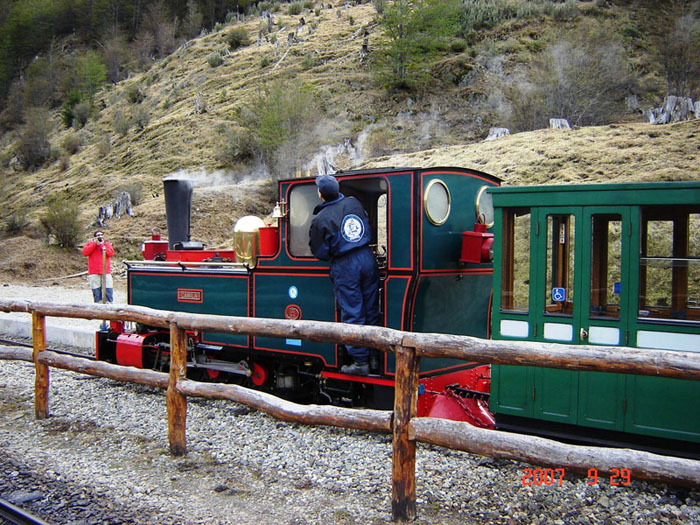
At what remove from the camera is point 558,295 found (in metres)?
4.66

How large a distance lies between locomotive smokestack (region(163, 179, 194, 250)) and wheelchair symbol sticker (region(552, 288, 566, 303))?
17.9 ft

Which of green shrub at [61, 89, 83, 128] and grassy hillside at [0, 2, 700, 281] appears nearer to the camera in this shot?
grassy hillside at [0, 2, 700, 281]

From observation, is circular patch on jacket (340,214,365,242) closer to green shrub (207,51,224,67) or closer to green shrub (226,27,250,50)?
green shrub (207,51,224,67)

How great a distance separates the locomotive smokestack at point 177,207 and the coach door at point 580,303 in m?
5.41

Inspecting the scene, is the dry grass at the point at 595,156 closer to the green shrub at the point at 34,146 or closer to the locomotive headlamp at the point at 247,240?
the locomotive headlamp at the point at 247,240

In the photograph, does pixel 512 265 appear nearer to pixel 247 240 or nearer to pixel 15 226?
pixel 247 240

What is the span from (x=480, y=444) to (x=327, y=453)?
69.9 inches

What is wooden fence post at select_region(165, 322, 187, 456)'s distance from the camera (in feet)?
16.1

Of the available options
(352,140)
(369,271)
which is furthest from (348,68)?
(369,271)

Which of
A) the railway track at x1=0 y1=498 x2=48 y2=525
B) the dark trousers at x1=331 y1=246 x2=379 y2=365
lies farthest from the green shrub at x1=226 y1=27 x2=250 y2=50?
the railway track at x1=0 y1=498 x2=48 y2=525

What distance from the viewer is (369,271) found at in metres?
5.39

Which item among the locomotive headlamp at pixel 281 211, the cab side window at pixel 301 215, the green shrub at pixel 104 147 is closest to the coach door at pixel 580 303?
the cab side window at pixel 301 215

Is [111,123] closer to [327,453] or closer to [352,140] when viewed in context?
[352,140]

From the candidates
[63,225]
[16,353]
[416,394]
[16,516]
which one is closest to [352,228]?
[416,394]
